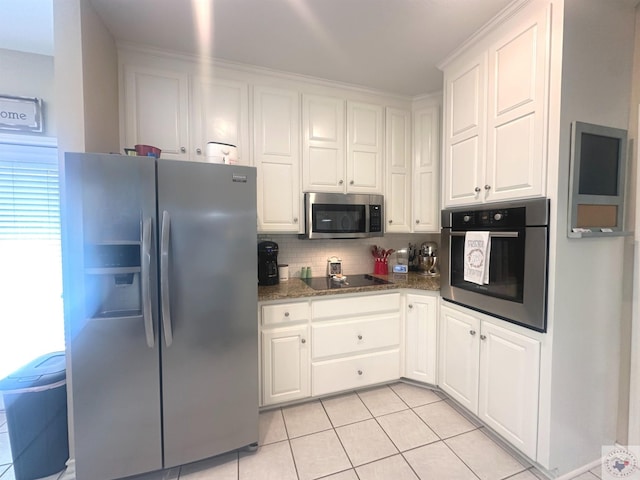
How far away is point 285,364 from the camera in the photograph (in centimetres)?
197

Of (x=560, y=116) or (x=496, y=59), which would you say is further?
(x=496, y=59)

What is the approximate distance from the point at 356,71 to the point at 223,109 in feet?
3.59

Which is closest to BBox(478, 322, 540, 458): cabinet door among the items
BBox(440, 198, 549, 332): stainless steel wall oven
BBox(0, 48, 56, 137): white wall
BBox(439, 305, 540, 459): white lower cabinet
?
BBox(439, 305, 540, 459): white lower cabinet

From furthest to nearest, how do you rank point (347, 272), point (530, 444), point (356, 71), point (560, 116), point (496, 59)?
1. point (347, 272)
2. point (356, 71)
3. point (496, 59)
4. point (530, 444)
5. point (560, 116)

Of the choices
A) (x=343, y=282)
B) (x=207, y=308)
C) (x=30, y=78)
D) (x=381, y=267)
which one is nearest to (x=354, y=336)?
(x=343, y=282)

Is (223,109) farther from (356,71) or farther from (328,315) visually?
(328,315)

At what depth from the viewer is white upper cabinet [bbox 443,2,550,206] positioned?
54.9 inches

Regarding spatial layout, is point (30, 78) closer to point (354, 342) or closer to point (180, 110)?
point (180, 110)

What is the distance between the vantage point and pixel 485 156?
171 centimetres

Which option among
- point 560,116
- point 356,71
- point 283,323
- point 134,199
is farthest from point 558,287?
point 134,199

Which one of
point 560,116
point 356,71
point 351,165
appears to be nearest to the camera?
point 560,116

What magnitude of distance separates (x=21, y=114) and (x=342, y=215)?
2.41 meters

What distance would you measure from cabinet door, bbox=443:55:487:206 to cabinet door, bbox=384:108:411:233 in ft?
1.79

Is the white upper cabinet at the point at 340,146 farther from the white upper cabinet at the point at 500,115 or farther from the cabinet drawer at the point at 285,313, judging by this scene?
the cabinet drawer at the point at 285,313
